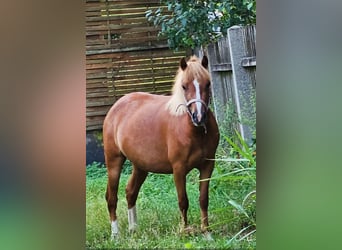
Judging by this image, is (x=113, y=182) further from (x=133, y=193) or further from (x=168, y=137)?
(x=168, y=137)

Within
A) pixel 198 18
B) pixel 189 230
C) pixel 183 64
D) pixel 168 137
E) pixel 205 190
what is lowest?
pixel 189 230

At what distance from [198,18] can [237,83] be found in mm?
244

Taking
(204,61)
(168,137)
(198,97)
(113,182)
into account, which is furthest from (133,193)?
(204,61)

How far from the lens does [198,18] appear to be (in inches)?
57.1

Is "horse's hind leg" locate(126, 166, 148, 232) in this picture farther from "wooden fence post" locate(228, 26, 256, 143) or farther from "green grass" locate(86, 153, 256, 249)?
"wooden fence post" locate(228, 26, 256, 143)

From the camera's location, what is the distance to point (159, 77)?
145 centimetres

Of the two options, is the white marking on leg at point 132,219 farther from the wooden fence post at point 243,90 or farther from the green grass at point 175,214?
the wooden fence post at point 243,90

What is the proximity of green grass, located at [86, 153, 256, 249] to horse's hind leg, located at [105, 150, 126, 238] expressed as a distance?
0.01 metres

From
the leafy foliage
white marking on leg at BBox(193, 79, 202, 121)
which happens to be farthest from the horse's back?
the leafy foliage

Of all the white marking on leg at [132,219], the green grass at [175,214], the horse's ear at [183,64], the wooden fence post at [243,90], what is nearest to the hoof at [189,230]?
the green grass at [175,214]

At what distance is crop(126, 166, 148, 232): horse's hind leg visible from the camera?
1.45 m

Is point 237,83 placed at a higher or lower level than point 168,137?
higher
